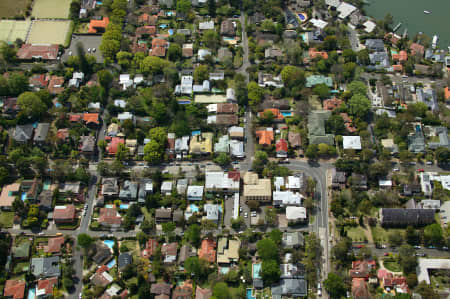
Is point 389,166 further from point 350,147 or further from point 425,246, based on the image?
point 425,246

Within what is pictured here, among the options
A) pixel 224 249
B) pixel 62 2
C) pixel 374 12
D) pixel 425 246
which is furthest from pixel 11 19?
pixel 425 246

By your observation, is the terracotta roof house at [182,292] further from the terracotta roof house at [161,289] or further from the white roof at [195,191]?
the white roof at [195,191]

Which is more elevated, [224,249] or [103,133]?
[103,133]

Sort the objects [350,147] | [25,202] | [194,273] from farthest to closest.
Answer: [350,147] → [25,202] → [194,273]

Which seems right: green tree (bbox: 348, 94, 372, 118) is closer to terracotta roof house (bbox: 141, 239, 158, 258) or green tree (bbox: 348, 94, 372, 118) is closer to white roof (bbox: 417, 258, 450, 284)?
white roof (bbox: 417, 258, 450, 284)

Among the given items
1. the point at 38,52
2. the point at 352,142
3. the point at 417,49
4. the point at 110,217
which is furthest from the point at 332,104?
the point at 38,52
